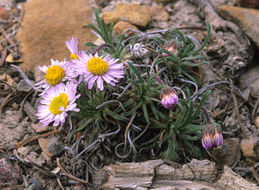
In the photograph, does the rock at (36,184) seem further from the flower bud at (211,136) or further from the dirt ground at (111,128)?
the flower bud at (211,136)

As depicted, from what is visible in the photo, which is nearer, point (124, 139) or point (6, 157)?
point (6, 157)

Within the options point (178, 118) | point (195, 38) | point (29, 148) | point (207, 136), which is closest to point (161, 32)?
A: point (195, 38)

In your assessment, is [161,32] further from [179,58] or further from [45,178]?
[45,178]

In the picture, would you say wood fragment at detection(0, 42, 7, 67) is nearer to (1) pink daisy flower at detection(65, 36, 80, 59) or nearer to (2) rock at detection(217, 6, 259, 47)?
(1) pink daisy flower at detection(65, 36, 80, 59)

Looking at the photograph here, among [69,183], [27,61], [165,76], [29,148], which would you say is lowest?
[69,183]

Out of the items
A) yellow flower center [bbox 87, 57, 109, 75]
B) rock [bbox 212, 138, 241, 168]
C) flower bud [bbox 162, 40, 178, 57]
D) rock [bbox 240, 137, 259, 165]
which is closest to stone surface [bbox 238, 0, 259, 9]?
flower bud [bbox 162, 40, 178, 57]

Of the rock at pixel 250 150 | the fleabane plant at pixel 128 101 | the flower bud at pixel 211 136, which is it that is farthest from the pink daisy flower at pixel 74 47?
the rock at pixel 250 150

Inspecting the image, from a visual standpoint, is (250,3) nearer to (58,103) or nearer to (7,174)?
(58,103)
